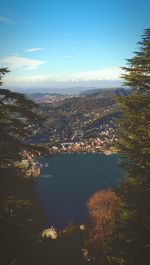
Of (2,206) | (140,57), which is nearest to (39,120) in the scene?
(2,206)

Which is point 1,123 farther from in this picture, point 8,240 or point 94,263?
point 94,263

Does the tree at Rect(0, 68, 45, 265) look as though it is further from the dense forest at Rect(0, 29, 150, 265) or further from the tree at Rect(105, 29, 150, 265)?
the tree at Rect(105, 29, 150, 265)

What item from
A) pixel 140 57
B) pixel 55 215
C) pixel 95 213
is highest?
pixel 140 57

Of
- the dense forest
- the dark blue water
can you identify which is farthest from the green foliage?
the dark blue water

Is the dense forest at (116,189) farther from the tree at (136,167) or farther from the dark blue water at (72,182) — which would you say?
the dark blue water at (72,182)

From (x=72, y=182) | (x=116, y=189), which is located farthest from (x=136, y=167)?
(x=72, y=182)

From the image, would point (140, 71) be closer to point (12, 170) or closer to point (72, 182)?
point (12, 170)

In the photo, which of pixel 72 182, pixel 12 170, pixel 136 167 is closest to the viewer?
pixel 12 170
